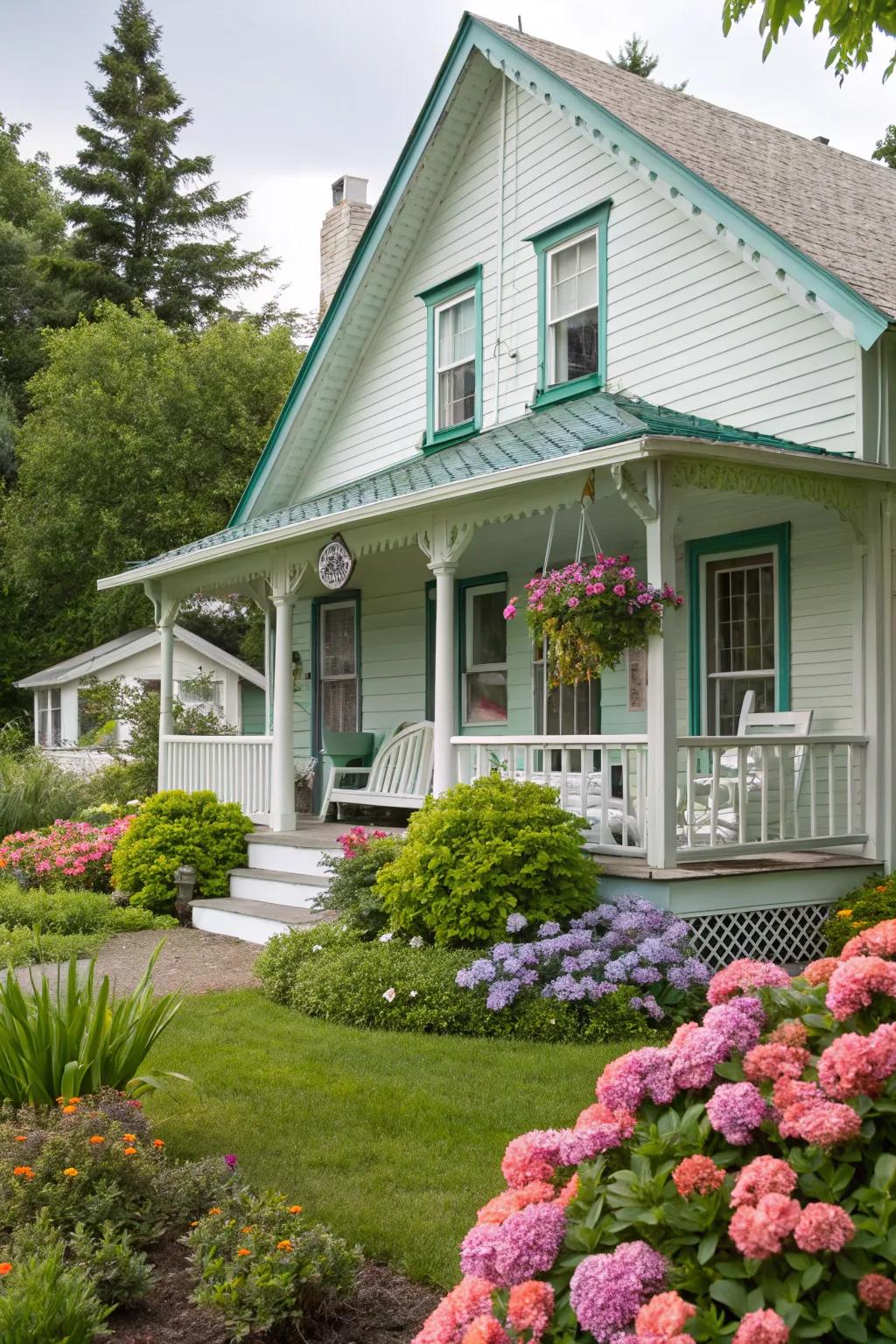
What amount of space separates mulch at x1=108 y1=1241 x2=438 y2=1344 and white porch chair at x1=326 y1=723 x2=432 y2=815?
7349mm

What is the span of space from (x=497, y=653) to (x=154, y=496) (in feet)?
44.8

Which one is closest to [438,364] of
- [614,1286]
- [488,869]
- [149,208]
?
[488,869]

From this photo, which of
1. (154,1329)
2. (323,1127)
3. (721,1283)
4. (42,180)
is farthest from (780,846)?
(42,180)

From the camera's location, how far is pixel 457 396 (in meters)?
→ 13.4

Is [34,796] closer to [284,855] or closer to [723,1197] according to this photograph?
[284,855]

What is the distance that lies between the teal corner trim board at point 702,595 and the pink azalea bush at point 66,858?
19.8 feet

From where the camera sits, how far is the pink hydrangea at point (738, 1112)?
2.39 m

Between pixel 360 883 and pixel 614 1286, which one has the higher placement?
pixel 614 1286

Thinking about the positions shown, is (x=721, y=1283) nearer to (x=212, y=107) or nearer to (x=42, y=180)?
(x=212, y=107)

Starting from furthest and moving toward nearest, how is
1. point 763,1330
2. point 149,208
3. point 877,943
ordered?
point 149,208 → point 877,943 → point 763,1330

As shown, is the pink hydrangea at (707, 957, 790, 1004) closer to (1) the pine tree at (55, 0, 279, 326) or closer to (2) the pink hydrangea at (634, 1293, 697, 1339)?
(2) the pink hydrangea at (634, 1293, 697, 1339)

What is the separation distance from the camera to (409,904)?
8.12 meters

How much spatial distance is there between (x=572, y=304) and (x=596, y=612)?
4833mm

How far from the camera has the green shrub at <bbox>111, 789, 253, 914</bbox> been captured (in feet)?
38.9
